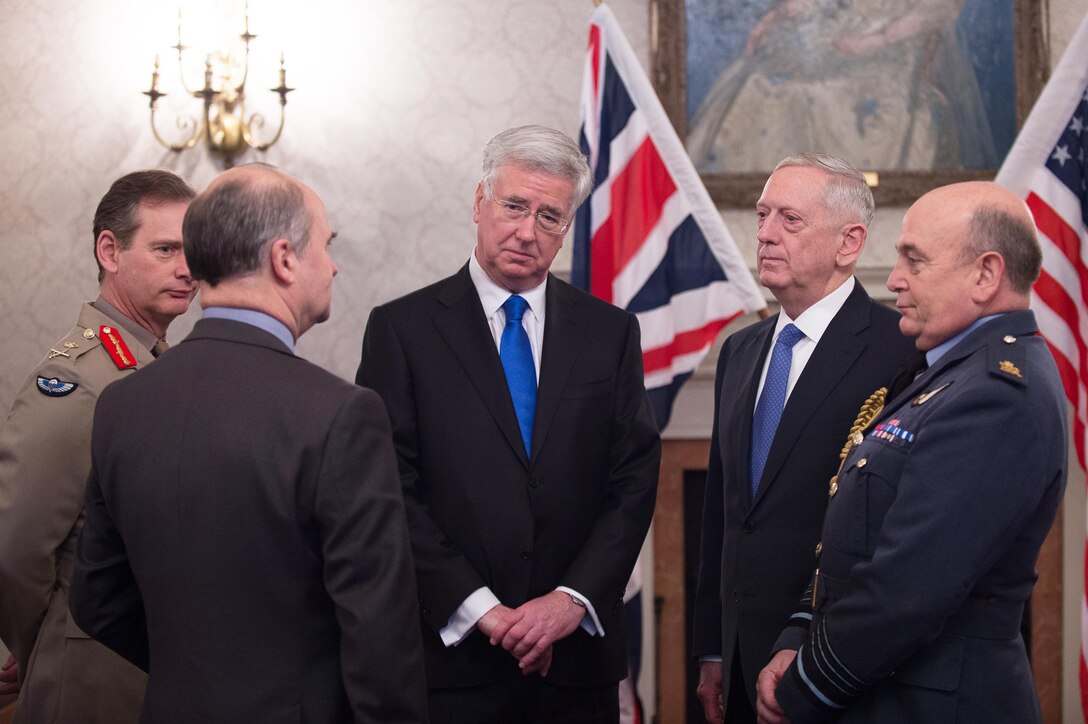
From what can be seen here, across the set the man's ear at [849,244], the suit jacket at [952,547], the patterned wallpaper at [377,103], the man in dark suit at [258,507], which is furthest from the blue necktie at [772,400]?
the patterned wallpaper at [377,103]

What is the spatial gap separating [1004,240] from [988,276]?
6 cm

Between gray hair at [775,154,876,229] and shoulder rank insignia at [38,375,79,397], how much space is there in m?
1.42

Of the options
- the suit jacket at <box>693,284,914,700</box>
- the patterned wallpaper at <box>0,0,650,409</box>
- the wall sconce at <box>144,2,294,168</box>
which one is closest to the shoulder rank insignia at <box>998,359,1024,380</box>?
the suit jacket at <box>693,284,914,700</box>

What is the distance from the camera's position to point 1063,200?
310cm

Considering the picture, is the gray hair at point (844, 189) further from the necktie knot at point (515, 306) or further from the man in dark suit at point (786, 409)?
the necktie knot at point (515, 306)

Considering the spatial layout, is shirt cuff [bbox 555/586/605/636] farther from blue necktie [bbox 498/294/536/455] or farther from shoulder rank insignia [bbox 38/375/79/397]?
shoulder rank insignia [bbox 38/375/79/397]

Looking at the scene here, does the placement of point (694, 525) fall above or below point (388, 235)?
below

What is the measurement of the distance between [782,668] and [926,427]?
51 cm

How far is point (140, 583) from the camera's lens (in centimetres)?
150

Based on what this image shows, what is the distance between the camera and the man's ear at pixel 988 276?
5.67 feet

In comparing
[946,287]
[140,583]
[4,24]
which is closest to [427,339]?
[140,583]

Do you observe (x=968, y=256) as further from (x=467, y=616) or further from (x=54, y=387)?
(x=54, y=387)

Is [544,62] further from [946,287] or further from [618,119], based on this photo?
[946,287]

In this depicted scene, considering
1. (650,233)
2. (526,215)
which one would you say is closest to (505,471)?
(526,215)
